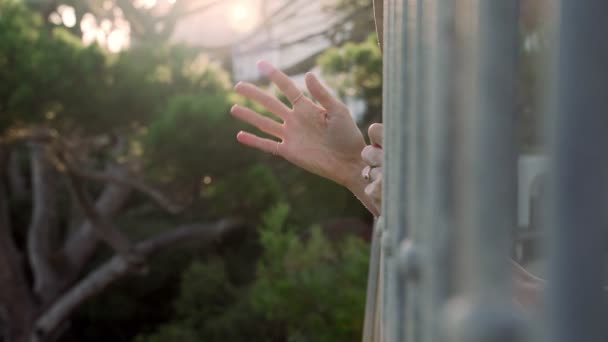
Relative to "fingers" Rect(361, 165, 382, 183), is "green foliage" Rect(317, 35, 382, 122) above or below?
above

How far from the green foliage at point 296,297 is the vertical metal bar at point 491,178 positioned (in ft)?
8.30

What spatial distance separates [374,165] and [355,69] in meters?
3.16

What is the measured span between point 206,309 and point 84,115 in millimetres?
1493

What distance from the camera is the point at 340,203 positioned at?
4.46m

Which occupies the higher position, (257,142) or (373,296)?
(257,142)

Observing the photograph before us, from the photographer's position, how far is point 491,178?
268 millimetres

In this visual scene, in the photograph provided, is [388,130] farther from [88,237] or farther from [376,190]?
[88,237]

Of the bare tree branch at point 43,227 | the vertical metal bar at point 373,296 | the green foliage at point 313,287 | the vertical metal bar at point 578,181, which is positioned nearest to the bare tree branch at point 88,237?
the bare tree branch at point 43,227

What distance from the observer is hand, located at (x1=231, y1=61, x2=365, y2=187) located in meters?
0.97

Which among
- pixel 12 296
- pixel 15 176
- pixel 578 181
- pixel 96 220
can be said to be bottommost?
pixel 12 296

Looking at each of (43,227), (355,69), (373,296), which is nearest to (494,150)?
(373,296)

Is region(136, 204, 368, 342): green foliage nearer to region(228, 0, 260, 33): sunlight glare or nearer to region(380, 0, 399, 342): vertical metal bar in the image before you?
region(380, 0, 399, 342): vertical metal bar

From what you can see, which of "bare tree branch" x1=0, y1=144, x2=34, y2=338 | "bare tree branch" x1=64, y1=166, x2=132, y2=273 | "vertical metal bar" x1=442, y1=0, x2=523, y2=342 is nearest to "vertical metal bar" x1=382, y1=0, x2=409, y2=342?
"vertical metal bar" x1=442, y1=0, x2=523, y2=342

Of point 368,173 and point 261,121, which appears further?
point 261,121
